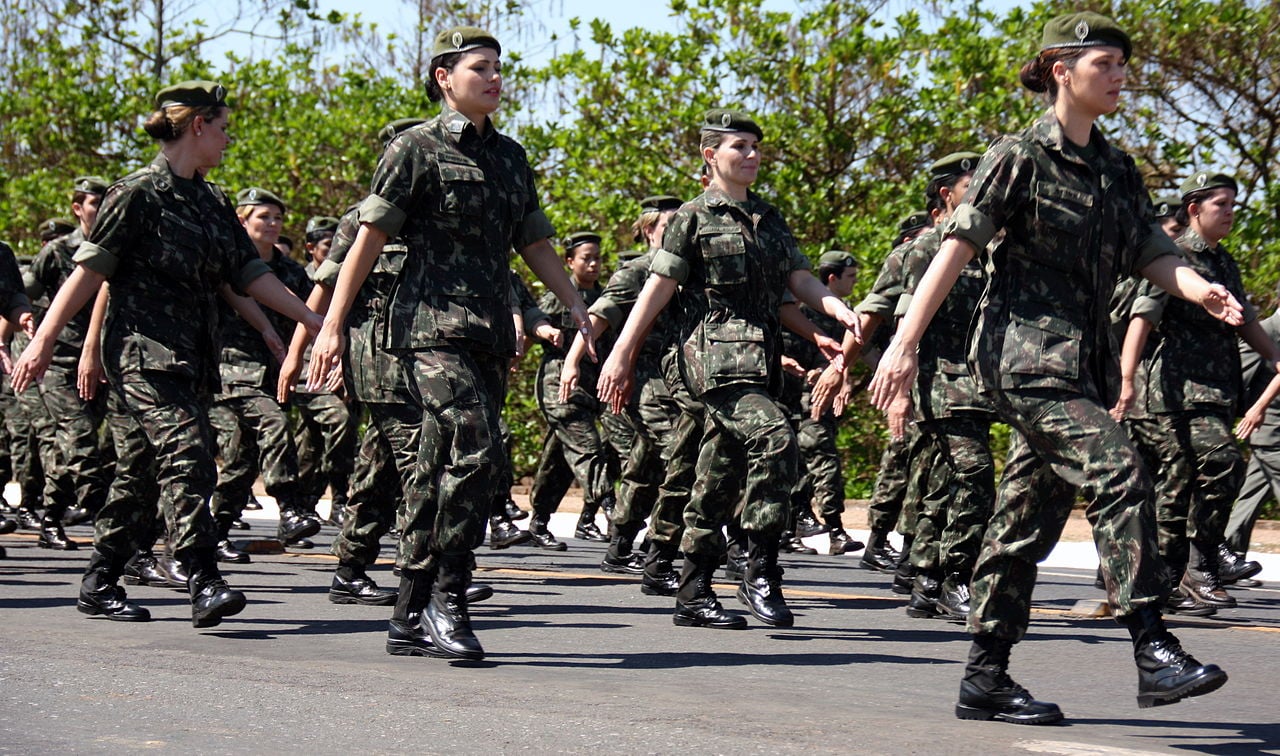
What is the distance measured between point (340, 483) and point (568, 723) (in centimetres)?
747

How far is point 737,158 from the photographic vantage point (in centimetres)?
818

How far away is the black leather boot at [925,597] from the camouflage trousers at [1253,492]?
10.3 ft

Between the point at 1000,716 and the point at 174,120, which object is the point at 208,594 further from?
the point at 1000,716

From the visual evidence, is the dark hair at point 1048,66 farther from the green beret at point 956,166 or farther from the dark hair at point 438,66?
the green beret at point 956,166

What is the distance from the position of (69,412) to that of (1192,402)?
6.61 m

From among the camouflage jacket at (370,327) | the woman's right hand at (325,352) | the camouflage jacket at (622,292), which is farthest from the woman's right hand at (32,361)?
the camouflage jacket at (622,292)

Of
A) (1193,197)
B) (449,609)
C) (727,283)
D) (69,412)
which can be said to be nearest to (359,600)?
(449,609)

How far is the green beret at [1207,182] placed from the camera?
9234 mm

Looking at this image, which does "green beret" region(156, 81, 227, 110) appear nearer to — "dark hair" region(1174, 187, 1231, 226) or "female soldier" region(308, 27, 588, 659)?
"female soldier" region(308, 27, 588, 659)

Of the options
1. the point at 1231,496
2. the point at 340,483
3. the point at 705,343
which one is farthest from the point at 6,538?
the point at 1231,496

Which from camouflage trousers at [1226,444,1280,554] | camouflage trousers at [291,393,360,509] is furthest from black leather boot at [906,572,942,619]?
camouflage trousers at [291,393,360,509]

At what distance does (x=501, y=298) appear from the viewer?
6844mm

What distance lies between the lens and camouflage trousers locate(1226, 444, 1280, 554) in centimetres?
1119

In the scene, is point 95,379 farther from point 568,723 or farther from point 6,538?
point 6,538
